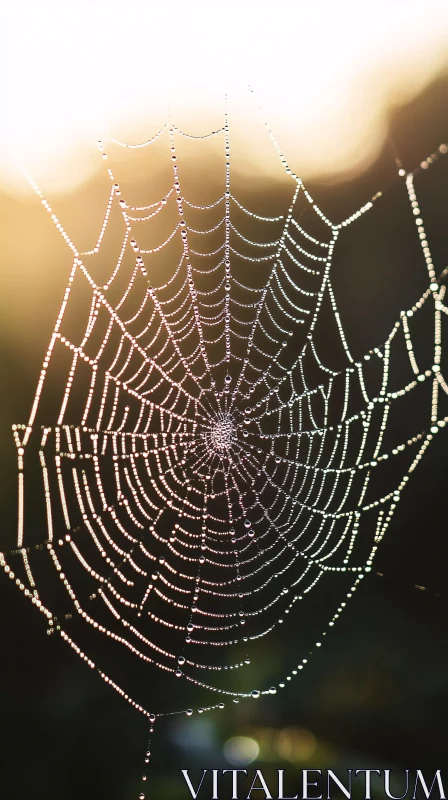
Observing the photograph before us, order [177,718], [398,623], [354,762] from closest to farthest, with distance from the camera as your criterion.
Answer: [354,762] < [177,718] < [398,623]

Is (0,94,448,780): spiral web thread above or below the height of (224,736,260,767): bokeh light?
above

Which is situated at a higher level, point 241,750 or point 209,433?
point 209,433

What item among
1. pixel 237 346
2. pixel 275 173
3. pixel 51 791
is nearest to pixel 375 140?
pixel 275 173

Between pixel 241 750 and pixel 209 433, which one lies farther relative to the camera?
pixel 209 433

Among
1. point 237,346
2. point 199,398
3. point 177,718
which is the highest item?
point 237,346

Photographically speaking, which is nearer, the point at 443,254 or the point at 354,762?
the point at 443,254

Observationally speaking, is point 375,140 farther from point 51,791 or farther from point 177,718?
point 51,791

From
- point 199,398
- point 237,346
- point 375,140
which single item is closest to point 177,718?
point 199,398

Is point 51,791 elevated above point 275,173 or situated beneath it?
situated beneath

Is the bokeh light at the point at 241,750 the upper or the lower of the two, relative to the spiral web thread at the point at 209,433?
lower

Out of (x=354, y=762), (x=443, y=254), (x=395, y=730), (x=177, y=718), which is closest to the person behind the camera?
(x=443, y=254)
